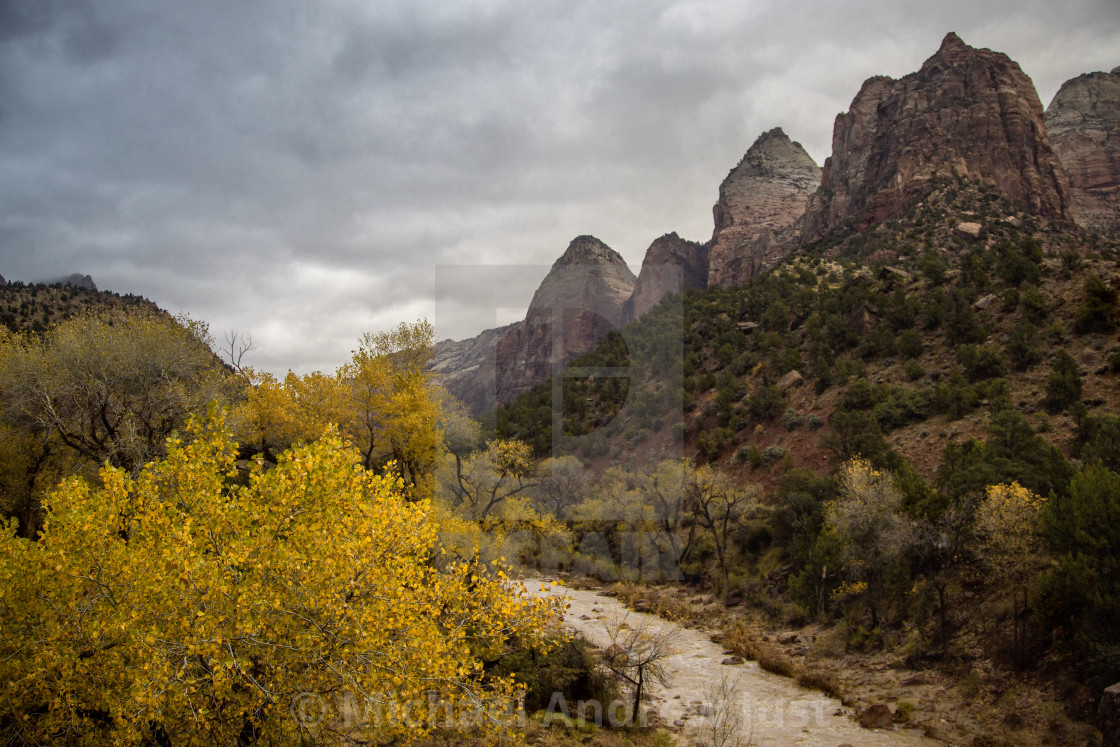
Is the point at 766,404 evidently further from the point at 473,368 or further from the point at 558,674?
the point at 473,368

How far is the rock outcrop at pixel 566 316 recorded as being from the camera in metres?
108

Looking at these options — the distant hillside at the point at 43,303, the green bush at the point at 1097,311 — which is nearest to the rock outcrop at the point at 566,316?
the distant hillside at the point at 43,303

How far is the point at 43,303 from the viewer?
44.1m

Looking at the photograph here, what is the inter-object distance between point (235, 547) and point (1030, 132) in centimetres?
9605

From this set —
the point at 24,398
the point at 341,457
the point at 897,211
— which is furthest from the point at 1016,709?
the point at 897,211

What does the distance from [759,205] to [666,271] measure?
2211 cm

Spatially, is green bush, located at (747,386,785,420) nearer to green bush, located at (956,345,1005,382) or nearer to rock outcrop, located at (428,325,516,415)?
green bush, located at (956,345,1005,382)

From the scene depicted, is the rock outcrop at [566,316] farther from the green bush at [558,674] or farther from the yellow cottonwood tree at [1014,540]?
the green bush at [558,674]

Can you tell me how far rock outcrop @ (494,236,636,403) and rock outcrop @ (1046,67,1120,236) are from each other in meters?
75.9

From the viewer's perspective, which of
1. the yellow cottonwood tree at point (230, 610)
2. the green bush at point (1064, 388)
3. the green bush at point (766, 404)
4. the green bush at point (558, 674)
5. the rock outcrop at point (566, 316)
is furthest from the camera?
the rock outcrop at point (566, 316)

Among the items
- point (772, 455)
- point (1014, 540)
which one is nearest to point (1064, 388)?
point (1014, 540)

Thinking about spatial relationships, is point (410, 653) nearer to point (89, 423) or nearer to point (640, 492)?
point (89, 423)

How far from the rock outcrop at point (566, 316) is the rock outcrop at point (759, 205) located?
21842 millimetres

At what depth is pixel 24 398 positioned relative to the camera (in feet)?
59.5
